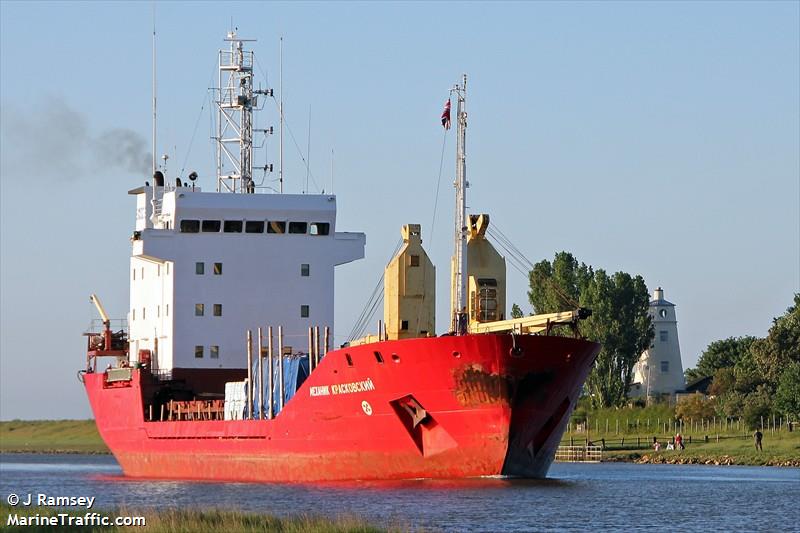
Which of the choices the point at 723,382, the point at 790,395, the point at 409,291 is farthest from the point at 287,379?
the point at 723,382

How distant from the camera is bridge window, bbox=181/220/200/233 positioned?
193ft

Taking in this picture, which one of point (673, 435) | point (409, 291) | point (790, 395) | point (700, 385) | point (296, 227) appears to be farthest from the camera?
point (700, 385)

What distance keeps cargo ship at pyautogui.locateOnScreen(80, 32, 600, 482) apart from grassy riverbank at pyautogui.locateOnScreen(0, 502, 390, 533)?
1118 cm

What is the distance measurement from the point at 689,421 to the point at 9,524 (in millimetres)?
53868

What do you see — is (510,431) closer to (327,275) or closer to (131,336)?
(327,275)

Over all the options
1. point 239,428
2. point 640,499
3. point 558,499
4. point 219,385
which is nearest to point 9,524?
point 558,499

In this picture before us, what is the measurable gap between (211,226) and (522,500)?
2293 centimetres

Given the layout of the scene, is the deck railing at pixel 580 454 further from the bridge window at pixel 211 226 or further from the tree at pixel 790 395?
the bridge window at pixel 211 226

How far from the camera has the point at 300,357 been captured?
51469 mm

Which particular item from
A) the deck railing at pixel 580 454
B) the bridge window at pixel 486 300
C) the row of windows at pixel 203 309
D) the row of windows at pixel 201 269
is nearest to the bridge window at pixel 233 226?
Answer: the row of windows at pixel 201 269

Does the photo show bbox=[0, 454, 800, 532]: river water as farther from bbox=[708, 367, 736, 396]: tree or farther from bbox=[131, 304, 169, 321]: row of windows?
bbox=[708, 367, 736, 396]: tree

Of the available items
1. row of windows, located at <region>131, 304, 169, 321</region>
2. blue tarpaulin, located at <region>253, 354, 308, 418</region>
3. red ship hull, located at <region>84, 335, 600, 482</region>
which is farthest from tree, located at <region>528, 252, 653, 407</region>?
red ship hull, located at <region>84, 335, 600, 482</region>

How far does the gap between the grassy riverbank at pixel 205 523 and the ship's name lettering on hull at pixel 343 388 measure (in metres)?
12.5

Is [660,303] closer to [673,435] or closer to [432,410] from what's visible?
[673,435]
